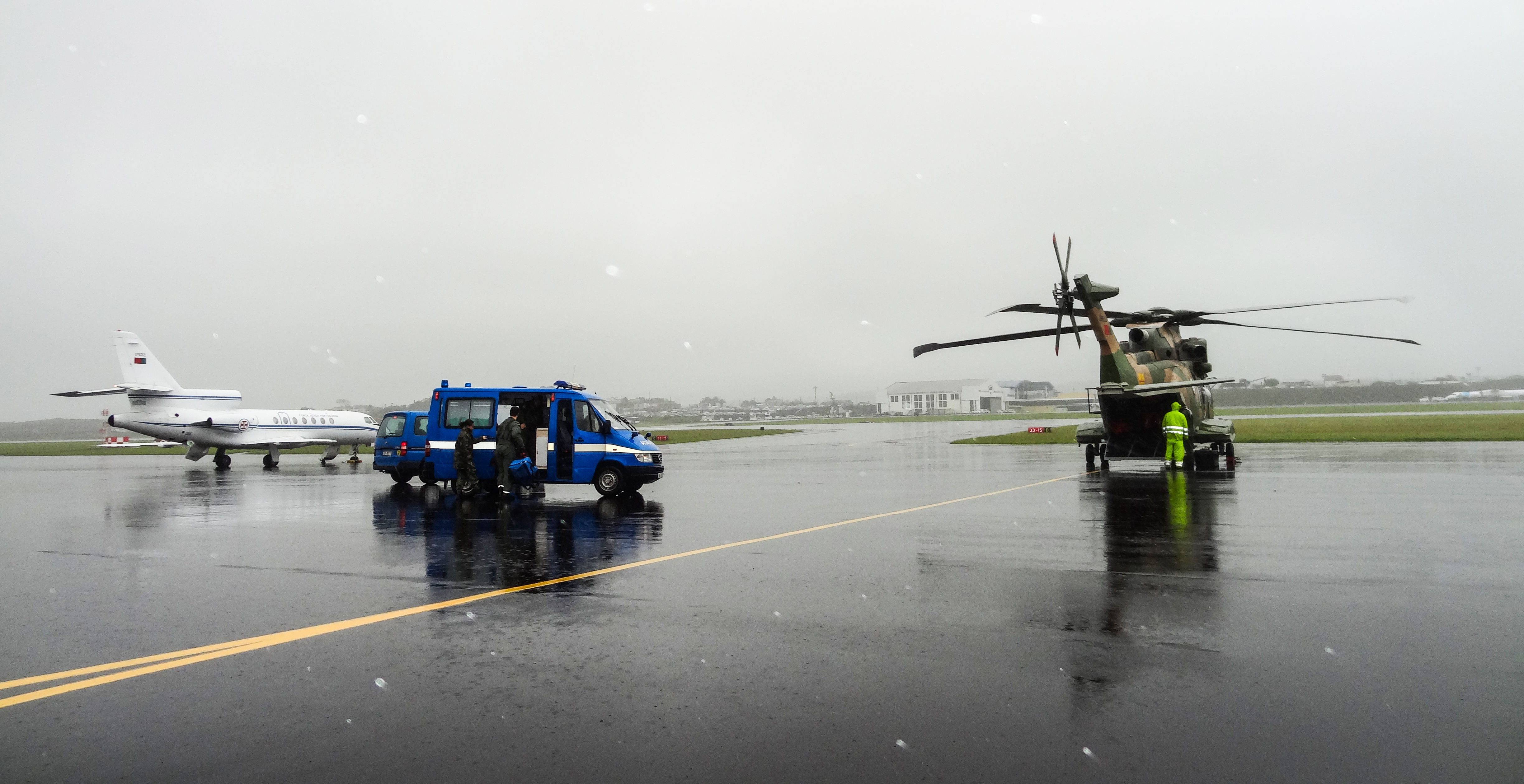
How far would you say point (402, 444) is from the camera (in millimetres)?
19094

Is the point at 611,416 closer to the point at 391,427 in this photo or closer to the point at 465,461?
the point at 465,461

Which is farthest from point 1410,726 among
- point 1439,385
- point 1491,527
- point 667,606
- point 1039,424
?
point 1439,385

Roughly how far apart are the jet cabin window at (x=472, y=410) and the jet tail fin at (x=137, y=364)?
2212 cm

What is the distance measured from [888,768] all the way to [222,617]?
567 cm

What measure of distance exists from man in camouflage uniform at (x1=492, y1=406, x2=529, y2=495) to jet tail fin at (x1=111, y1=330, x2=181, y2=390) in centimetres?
2389

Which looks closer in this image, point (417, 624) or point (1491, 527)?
point (417, 624)

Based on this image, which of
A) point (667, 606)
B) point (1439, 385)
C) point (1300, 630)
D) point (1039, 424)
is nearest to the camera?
point (1300, 630)

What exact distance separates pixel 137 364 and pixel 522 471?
25.0 meters

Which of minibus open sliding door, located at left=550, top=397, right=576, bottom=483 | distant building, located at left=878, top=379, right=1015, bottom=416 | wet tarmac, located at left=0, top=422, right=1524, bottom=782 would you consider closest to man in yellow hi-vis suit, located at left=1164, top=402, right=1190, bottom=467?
wet tarmac, located at left=0, top=422, right=1524, bottom=782

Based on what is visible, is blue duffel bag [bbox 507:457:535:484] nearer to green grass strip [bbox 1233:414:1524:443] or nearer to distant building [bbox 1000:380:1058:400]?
green grass strip [bbox 1233:414:1524:443]

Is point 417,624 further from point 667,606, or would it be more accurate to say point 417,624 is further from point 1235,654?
point 1235,654

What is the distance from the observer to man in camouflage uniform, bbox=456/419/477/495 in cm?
1572

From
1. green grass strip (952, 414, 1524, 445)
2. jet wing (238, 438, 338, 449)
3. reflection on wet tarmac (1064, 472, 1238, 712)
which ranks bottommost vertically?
reflection on wet tarmac (1064, 472, 1238, 712)

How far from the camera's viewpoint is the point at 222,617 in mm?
6402
